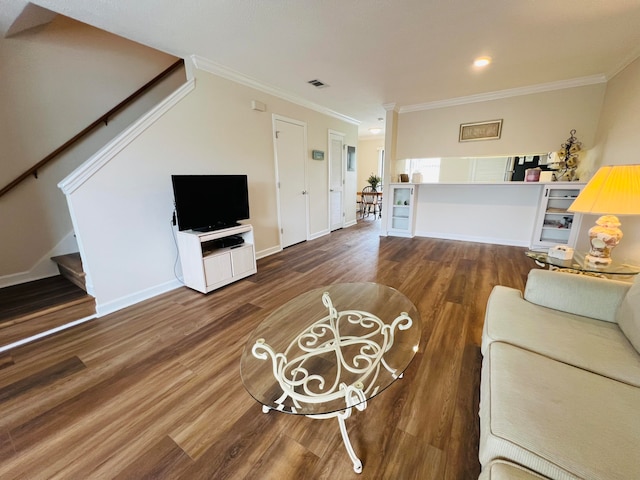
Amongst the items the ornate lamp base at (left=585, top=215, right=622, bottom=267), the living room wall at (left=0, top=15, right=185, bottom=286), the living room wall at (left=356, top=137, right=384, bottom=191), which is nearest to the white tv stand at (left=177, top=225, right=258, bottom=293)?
the living room wall at (left=0, top=15, right=185, bottom=286)

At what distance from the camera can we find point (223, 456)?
1189mm

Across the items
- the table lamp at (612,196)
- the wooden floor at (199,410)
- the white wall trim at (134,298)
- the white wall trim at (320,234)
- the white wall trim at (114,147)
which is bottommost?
the wooden floor at (199,410)

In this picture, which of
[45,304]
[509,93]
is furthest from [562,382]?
[509,93]

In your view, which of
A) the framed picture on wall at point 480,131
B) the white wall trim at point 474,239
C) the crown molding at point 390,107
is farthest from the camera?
the crown molding at point 390,107

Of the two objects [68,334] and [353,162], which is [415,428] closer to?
[68,334]

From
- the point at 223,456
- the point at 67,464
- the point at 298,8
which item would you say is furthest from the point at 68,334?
the point at 298,8

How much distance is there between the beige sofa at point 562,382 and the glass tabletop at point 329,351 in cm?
38

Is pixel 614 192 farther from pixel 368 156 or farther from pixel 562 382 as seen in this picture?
pixel 368 156

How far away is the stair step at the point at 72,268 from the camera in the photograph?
8.20 feet

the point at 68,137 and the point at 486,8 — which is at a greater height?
the point at 486,8

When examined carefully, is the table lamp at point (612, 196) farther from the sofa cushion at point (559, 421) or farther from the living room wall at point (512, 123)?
the living room wall at point (512, 123)

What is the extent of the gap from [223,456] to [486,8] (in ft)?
11.0

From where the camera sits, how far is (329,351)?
1.46 meters

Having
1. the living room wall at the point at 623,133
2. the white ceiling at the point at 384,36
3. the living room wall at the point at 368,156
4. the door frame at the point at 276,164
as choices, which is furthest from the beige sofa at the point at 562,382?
the living room wall at the point at 368,156
